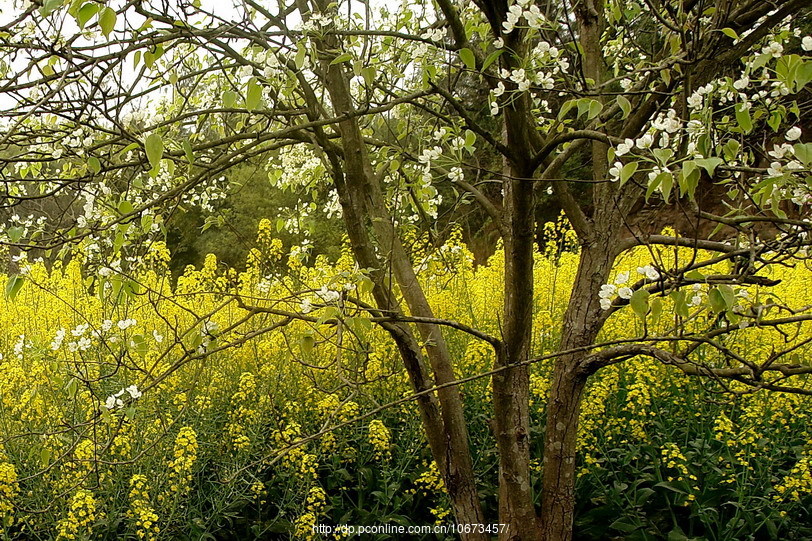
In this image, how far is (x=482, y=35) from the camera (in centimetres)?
207

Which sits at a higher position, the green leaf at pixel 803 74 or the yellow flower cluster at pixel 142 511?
the green leaf at pixel 803 74

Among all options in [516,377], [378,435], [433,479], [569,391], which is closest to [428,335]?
[516,377]

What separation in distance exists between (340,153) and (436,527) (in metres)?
1.82

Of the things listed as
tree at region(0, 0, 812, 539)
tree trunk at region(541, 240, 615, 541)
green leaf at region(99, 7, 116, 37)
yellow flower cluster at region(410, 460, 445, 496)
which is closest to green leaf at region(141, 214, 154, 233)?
tree at region(0, 0, 812, 539)

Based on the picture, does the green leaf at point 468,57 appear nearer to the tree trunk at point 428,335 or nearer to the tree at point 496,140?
the tree at point 496,140

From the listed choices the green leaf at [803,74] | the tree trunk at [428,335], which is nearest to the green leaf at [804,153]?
the green leaf at [803,74]

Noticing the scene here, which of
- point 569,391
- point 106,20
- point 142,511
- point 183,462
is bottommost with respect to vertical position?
point 142,511

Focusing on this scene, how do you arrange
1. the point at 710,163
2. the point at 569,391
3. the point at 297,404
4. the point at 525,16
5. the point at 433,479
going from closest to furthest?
1. the point at 710,163
2. the point at 525,16
3. the point at 569,391
4. the point at 433,479
5. the point at 297,404

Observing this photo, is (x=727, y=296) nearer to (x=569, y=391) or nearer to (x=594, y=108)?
(x=594, y=108)

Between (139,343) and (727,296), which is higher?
(139,343)

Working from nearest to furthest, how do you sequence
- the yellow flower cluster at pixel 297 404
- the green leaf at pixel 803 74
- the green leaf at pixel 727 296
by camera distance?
1. the green leaf at pixel 803 74
2. the green leaf at pixel 727 296
3. the yellow flower cluster at pixel 297 404

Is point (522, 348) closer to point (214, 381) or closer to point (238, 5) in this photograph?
point (238, 5)

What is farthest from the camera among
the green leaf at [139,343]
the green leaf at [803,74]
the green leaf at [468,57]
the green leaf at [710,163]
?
the green leaf at [139,343]

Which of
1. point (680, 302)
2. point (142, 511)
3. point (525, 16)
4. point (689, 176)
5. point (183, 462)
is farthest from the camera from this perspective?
point (183, 462)
